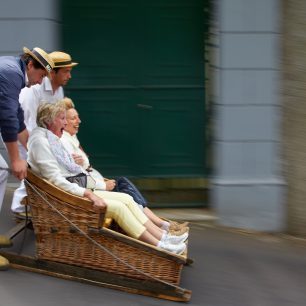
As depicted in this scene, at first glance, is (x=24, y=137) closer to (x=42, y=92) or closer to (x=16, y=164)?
(x=42, y=92)

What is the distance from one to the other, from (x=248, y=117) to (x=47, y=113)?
2334mm

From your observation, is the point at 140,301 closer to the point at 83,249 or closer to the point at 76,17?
the point at 83,249

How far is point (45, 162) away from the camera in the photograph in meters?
4.81

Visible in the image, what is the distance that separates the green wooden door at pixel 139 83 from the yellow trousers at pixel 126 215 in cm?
210

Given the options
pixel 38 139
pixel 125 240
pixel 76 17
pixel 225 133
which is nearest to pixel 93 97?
pixel 76 17

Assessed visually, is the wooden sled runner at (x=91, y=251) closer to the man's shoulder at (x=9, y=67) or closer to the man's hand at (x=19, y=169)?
the man's hand at (x=19, y=169)

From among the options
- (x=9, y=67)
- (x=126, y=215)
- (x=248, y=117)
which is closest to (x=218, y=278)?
(x=126, y=215)

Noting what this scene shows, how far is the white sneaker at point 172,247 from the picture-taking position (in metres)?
4.76

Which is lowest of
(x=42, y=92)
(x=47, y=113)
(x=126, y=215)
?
(x=126, y=215)

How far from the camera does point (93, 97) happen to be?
22.5ft

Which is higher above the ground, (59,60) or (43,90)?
(59,60)

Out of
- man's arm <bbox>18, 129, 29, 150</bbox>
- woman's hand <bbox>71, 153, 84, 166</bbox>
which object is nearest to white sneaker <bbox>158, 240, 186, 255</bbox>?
woman's hand <bbox>71, 153, 84, 166</bbox>

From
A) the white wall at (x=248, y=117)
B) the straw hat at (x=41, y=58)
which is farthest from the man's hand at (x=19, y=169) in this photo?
the white wall at (x=248, y=117)

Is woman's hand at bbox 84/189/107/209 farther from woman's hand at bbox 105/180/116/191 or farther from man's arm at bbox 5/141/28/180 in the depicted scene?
woman's hand at bbox 105/180/116/191
